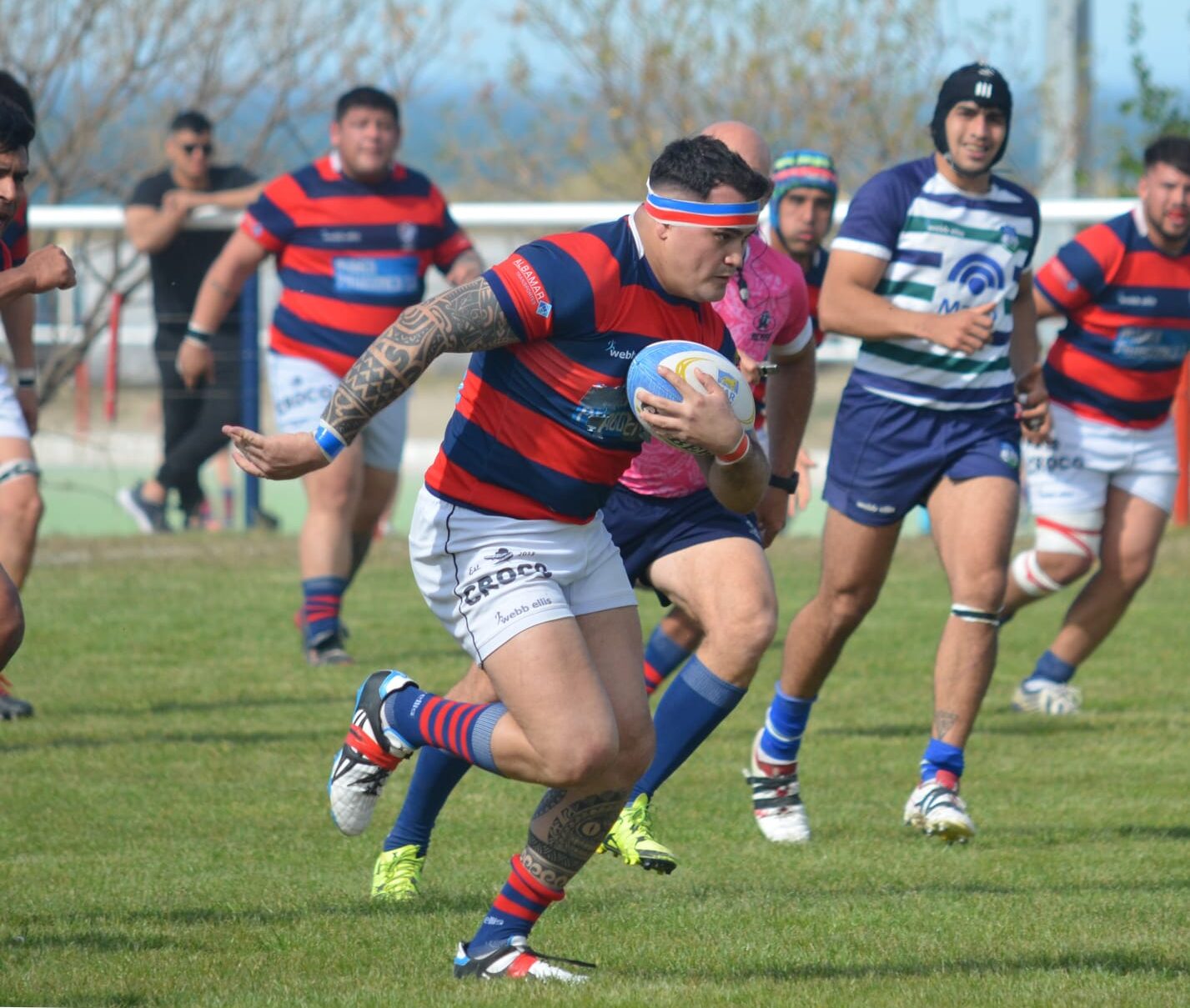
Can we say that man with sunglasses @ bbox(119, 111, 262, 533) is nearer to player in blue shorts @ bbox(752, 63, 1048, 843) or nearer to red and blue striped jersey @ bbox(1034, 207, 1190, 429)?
red and blue striped jersey @ bbox(1034, 207, 1190, 429)

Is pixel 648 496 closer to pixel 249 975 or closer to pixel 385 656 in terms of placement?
pixel 249 975

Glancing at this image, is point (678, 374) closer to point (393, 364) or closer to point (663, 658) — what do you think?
point (393, 364)

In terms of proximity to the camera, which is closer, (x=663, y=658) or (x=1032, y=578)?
(x=663, y=658)

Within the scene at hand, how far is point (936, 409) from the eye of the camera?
664cm

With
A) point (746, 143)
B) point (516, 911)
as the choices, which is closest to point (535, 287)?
point (516, 911)

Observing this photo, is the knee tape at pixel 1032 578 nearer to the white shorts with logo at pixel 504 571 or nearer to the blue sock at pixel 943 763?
the blue sock at pixel 943 763

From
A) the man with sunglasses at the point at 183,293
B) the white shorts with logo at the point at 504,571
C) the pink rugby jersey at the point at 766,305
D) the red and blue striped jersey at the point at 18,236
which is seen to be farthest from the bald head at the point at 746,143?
the man with sunglasses at the point at 183,293

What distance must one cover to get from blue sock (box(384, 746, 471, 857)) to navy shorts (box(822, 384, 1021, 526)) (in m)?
1.85

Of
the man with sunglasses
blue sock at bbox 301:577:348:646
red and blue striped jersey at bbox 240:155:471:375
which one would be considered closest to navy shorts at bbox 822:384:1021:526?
blue sock at bbox 301:577:348:646

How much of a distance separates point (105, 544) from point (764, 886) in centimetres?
804

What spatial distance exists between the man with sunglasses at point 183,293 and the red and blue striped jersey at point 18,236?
5.40 metres

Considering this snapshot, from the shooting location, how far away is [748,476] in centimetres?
479

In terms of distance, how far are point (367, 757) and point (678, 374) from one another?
4.51 ft

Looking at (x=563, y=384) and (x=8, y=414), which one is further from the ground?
(x=563, y=384)
